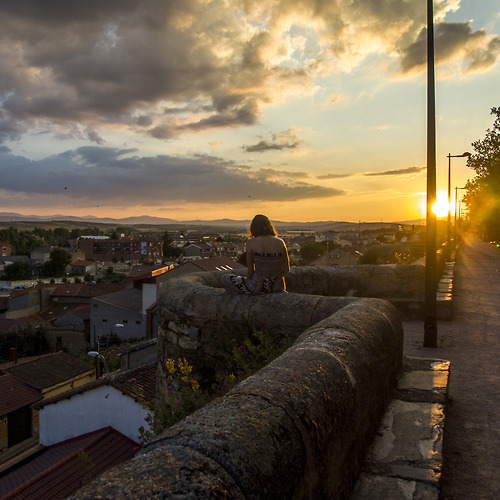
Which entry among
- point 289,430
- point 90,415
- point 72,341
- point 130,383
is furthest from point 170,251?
point 289,430

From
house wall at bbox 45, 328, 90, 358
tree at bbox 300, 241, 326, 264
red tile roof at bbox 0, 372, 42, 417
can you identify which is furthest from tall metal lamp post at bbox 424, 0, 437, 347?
tree at bbox 300, 241, 326, 264

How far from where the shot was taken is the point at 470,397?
3844 millimetres

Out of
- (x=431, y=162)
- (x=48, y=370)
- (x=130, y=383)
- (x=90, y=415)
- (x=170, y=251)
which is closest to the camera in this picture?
(x=431, y=162)

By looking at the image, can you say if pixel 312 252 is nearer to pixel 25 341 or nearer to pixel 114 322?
pixel 114 322

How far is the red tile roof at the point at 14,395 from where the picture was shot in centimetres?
2064

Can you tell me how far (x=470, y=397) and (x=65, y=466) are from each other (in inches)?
403

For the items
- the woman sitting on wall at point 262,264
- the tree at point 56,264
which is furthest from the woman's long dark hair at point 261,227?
the tree at point 56,264

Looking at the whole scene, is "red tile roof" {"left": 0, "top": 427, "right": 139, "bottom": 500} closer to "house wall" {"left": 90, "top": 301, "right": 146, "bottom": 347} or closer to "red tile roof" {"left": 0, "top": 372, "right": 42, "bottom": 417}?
"red tile roof" {"left": 0, "top": 372, "right": 42, "bottom": 417}

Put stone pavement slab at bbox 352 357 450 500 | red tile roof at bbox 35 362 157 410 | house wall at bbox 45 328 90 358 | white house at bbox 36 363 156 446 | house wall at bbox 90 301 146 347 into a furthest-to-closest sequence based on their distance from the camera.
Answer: house wall at bbox 90 301 146 347 < house wall at bbox 45 328 90 358 < white house at bbox 36 363 156 446 < red tile roof at bbox 35 362 157 410 < stone pavement slab at bbox 352 357 450 500

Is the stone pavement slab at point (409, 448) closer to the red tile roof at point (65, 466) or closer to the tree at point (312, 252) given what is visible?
the red tile roof at point (65, 466)

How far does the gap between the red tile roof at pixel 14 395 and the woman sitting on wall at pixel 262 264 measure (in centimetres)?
2023

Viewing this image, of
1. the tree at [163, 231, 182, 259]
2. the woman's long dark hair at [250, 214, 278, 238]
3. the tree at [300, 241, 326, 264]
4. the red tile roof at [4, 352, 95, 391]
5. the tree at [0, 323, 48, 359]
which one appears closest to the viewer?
the woman's long dark hair at [250, 214, 278, 238]

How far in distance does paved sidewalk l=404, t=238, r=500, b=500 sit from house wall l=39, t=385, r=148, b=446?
28.6ft

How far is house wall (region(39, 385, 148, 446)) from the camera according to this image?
42.6ft
